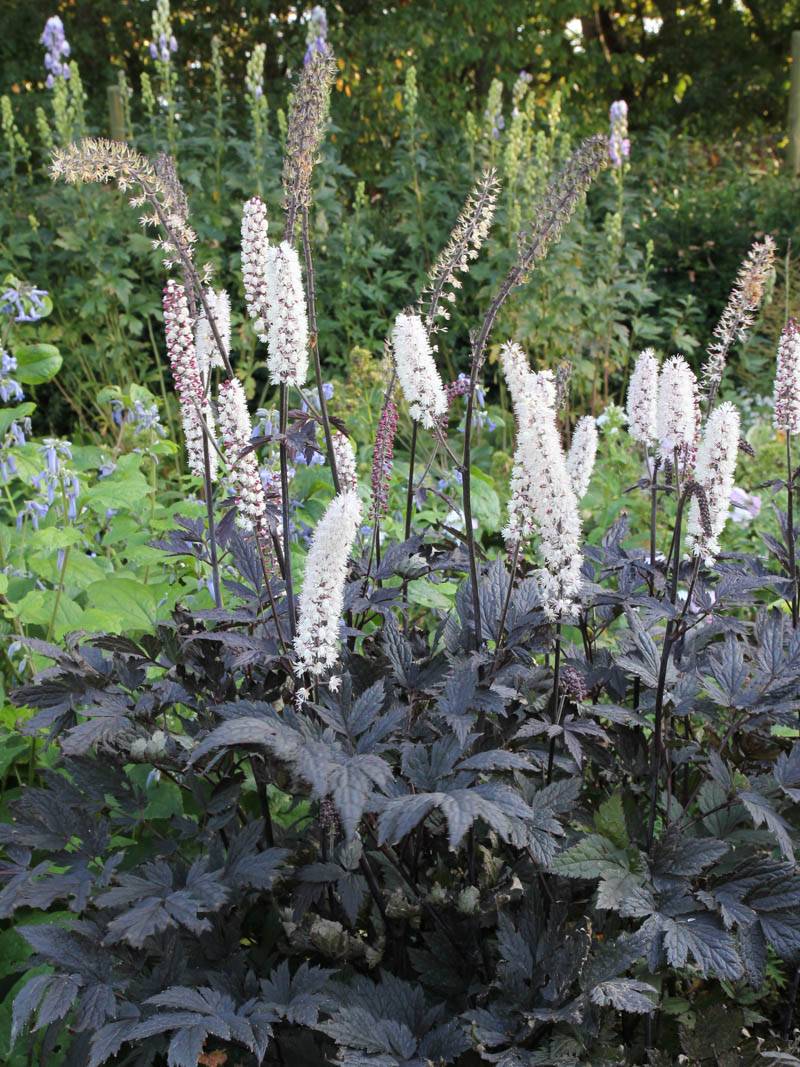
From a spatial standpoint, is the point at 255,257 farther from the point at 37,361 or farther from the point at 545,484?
the point at 37,361

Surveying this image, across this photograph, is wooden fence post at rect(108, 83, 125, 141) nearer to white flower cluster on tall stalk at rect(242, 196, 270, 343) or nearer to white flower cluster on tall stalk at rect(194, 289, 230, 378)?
white flower cluster on tall stalk at rect(194, 289, 230, 378)

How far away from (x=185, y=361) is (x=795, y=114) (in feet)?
34.4

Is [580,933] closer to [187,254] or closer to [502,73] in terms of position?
[187,254]

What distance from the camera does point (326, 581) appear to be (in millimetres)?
1701

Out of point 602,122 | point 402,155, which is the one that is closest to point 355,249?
point 402,155

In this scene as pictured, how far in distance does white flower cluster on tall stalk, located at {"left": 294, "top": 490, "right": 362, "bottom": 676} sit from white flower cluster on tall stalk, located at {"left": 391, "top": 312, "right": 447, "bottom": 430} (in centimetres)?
32

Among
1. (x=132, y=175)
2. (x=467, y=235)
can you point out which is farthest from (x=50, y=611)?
(x=467, y=235)

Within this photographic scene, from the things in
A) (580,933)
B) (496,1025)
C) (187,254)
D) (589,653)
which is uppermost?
(187,254)

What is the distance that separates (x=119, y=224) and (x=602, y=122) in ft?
32.6

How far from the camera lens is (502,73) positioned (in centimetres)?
1380

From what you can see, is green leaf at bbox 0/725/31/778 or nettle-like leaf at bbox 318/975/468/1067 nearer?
nettle-like leaf at bbox 318/975/468/1067

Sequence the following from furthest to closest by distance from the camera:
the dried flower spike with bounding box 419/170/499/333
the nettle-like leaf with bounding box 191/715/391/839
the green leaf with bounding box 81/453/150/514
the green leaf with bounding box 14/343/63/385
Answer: the green leaf with bounding box 14/343/63/385, the green leaf with bounding box 81/453/150/514, the dried flower spike with bounding box 419/170/499/333, the nettle-like leaf with bounding box 191/715/391/839

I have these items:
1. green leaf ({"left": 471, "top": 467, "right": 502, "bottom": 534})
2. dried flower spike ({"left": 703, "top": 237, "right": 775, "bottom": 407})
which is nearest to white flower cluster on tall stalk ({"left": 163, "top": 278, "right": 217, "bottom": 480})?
dried flower spike ({"left": 703, "top": 237, "right": 775, "bottom": 407})

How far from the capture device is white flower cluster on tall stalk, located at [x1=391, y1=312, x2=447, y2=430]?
1.92 m
